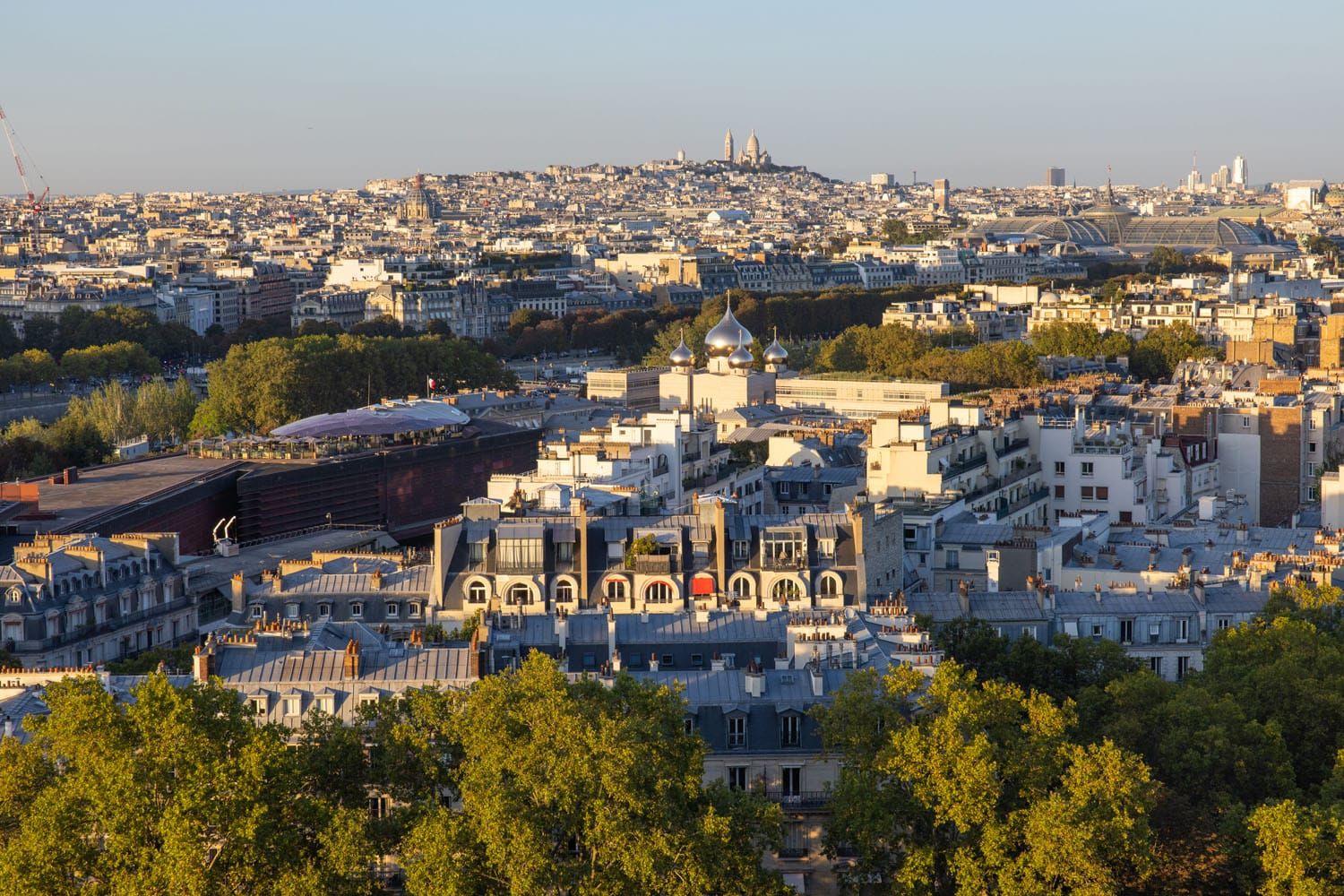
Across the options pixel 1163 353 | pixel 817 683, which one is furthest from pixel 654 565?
pixel 1163 353

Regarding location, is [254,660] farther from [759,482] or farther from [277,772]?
[759,482]

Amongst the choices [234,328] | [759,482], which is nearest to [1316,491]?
[759,482]

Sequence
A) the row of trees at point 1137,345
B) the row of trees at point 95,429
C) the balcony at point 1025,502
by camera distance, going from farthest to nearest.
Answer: the row of trees at point 1137,345 < the row of trees at point 95,429 < the balcony at point 1025,502

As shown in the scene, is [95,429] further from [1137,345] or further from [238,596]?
[238,596]

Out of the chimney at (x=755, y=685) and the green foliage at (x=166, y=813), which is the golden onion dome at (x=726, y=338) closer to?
the chimney at (x=755, y=685)

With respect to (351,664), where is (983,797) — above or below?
below

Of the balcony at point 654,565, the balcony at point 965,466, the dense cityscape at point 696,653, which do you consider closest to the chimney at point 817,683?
the dense cityscape at point 696,653
